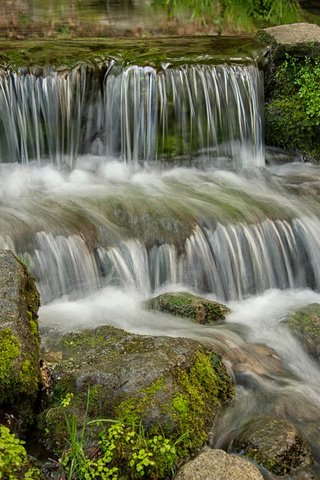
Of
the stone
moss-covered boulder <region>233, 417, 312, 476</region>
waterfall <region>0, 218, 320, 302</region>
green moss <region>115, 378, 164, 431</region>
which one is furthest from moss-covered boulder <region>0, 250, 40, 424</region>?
the stone

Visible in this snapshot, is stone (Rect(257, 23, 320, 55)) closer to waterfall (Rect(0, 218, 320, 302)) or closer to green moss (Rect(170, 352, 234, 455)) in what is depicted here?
waterfall (Rect(0, 218, 320, 302))

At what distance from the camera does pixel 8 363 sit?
378 centimetres

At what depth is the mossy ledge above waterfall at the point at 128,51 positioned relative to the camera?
8727 mm

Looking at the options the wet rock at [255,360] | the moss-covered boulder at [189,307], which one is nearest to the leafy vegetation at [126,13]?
the moss-covered boulder at [189,307]

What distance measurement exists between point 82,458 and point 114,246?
10.4 feet

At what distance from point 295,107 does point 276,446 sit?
20.6 ft

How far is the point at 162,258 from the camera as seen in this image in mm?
6621

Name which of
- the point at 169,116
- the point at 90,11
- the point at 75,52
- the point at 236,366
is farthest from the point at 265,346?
the point at 90,11

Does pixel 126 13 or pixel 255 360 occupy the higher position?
pixel 126 13

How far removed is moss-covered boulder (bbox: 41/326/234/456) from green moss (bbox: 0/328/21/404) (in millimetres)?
311

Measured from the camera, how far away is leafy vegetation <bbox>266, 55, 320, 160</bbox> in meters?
9.12

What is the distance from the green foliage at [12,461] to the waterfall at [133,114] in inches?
214

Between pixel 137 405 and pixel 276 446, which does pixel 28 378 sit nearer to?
pixel 137 405

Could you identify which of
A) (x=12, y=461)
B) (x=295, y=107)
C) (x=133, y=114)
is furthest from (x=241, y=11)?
(x=12, y=461)
